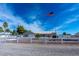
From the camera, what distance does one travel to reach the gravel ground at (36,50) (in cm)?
440

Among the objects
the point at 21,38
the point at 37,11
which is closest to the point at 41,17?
the point at 37,11

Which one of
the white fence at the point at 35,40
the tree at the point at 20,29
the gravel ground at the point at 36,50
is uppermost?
the tree at the point at 20,29

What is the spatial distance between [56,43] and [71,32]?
30 centimetres

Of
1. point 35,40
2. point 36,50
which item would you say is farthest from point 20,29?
point 36,50

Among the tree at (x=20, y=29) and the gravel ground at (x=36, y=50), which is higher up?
the tree at (x=20, y=29)

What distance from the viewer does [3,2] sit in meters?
4.38

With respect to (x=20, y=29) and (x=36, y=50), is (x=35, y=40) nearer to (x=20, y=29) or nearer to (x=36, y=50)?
(x=36, y=50)

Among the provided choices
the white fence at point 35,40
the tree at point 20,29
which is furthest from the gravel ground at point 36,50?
the tree at point 20,29

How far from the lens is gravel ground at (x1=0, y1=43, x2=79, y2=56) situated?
4.40 metres

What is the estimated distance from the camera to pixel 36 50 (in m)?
4.43

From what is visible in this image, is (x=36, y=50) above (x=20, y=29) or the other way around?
the other way around

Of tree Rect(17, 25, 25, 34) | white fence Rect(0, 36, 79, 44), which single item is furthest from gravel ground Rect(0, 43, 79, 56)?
tree Rect(17, 25, 25, 34)

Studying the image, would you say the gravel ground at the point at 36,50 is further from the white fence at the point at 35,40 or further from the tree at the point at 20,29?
the tree at the point at 20,29

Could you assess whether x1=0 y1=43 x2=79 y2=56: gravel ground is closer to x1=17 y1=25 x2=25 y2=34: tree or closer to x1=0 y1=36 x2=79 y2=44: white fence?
x1=0 y1=36 x2=79 y2=44: white fence
